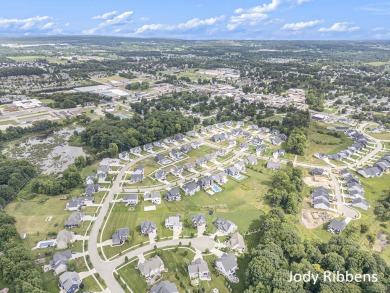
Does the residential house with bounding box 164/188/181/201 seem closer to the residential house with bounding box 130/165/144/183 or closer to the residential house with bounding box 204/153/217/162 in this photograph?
the residential house with bounding box 130/165/144/183

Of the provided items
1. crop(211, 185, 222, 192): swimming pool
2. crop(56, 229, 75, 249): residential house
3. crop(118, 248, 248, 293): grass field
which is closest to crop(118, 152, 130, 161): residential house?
crop(211, 185, 222, 192): swimming pool

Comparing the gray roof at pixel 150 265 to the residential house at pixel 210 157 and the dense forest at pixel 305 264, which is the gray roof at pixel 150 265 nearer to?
the dense forest at pixel 305 264

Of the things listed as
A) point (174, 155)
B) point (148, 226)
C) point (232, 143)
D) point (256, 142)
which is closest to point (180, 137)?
point (174, 155)

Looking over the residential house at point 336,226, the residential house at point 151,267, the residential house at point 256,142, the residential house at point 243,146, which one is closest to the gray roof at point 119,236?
the residential house at point 151,267

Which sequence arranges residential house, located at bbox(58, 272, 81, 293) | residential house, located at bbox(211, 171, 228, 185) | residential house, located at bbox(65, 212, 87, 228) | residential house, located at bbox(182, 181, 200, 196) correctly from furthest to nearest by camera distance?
residential house, located at bbox(211, 171, 228, 185) → residential house, located at bbox(182, 181, 200, 196) → residential house, located at bbox(65, 212, 87, 228) → residential house, located at bbox(58, 272, 81, 293)

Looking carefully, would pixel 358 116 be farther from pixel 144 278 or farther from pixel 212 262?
pixel 144 278

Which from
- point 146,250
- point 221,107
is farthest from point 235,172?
point 221,107
